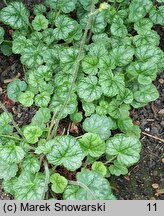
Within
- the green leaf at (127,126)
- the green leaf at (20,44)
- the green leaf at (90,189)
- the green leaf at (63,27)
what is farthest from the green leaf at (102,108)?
the green leaf at (20,44)

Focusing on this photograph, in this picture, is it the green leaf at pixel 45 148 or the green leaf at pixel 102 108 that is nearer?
the green leaf at pixel 45 148

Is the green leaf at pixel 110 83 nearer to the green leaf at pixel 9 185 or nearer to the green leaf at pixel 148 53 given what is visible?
the green leaf at pixel 148 53

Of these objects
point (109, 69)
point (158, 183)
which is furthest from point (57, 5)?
point (158, 183)

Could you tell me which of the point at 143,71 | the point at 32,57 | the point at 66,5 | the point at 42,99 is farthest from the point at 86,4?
the point at 42,99

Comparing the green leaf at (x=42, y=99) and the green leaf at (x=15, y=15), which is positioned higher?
the green leaf at (x=15, y=15)

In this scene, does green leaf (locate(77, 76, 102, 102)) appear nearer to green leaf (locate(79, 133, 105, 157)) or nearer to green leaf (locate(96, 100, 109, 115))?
green leaf (locate(96, 100, 109, 115))
